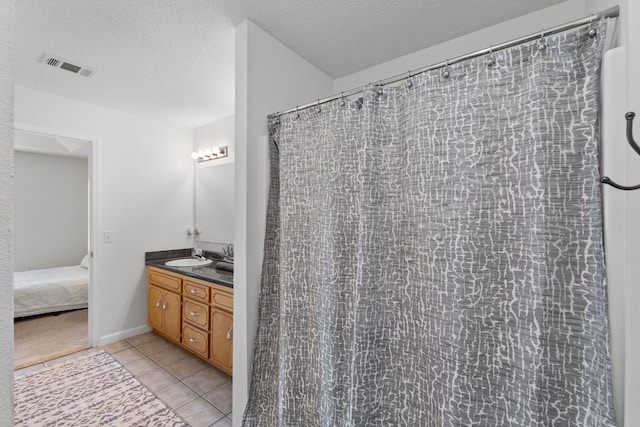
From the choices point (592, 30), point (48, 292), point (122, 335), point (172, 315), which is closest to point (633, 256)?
point (592, 30)

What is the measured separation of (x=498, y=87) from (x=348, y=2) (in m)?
0.96

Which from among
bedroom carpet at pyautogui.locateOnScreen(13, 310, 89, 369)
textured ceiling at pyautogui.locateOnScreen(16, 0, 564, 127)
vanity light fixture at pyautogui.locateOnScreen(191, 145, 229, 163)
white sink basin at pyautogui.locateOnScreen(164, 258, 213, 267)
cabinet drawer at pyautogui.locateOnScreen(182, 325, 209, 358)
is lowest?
bedroom carpet at pyautogui.locateOnScreen(13, 310, 89, 369)

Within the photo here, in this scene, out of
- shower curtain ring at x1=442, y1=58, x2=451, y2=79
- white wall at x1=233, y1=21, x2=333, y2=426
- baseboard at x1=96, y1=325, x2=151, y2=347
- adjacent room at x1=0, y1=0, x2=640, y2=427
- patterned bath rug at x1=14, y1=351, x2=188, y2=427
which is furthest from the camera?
baseboard at x1=96, y1=325, x2=151, y2=347

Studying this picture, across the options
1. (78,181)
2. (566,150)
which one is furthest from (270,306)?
(78,181)

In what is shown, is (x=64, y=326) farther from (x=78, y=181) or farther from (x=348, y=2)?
(x=348, y=2)

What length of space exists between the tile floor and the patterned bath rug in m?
0.08

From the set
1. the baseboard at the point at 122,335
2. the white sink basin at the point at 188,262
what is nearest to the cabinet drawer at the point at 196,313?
the white sink basin at the point at 188,262

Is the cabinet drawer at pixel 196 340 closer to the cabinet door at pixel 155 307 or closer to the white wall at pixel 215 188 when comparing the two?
the cabinet door at pixel 155 307

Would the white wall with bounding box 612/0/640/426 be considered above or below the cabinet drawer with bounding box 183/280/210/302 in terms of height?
above

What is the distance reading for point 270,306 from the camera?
168cm

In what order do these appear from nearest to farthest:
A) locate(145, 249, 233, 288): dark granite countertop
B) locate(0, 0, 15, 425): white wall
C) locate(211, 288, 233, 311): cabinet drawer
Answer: locate(0, 0, 15, 425): white wall < locate(211, 288, 233, 311): cabinet drawer < locate(145, 249, 233, 288): dark granite countertop

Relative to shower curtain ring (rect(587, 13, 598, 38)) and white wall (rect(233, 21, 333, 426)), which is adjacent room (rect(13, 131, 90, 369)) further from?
shower curtain ring (rect(587, 13, 598, 38))

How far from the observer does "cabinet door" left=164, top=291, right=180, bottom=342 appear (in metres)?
2.66

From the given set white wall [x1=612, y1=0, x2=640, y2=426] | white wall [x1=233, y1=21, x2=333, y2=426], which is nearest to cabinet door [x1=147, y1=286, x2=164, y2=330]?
white wall [x1=233, y1=21, x2=333, y2=426]
